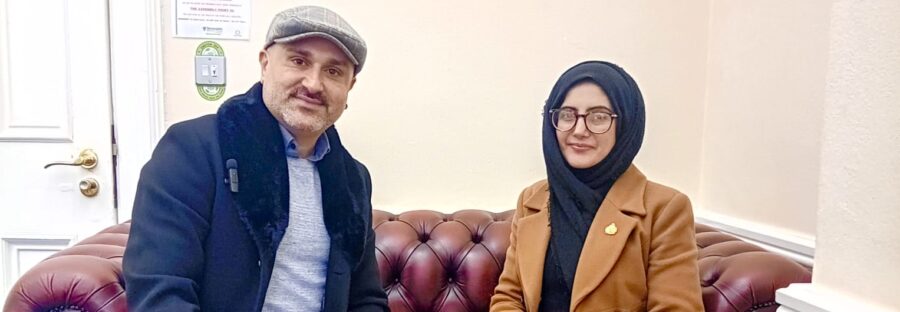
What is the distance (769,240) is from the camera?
1572mm

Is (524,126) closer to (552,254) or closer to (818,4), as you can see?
(552,254)

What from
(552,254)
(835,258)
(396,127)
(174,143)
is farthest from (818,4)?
(174,143)

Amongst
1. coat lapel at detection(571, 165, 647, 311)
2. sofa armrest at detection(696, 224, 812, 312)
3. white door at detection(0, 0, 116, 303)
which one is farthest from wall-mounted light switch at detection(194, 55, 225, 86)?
sofa armrest at detection(696, 224, 812, 312)

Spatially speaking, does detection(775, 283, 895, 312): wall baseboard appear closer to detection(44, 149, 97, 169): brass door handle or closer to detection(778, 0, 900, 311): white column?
detection(778, 0, 900, 311): white column

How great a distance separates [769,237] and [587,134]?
2.50ft

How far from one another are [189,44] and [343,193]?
861 mm

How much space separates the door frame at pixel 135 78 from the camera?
1605mm

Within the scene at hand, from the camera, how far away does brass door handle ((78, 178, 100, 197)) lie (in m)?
1.64

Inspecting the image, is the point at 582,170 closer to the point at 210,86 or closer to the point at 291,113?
the point at 291,113

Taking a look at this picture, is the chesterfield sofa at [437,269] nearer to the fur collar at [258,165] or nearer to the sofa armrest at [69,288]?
the sofa armrest at [69,288]

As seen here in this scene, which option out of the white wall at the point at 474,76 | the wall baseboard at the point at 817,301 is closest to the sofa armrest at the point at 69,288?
the white wall at the point at 474,76

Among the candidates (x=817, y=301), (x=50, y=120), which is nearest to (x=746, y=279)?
(x=817, y=301)

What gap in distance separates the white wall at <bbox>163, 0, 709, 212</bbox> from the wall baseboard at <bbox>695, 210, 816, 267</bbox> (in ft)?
1.22

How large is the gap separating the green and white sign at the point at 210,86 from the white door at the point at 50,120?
10.9 inches
